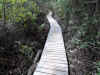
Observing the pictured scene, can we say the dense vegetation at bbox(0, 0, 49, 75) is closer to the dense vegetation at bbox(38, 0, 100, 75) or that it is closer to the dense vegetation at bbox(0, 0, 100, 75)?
the dense vegetation at bbox(0, 0, 100, 75)

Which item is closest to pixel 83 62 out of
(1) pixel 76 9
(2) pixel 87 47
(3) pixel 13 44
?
(2) pixel 87 47

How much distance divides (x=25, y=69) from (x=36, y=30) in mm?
4503

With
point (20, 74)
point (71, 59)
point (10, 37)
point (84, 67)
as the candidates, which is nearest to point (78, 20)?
point (71, 59)

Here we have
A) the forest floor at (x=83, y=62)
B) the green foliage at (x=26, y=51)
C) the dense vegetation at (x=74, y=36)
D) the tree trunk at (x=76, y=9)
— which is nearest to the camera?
the forest floor at (x=83, y=62)

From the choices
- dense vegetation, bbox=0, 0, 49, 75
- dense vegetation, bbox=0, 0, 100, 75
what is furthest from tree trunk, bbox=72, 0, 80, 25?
dense vegetation, bbox=0, 0, 49, 75

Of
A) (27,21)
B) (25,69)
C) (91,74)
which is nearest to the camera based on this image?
(91,74)

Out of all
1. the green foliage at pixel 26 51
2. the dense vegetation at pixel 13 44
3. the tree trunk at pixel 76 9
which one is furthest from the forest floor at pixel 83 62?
the green foliage at pixel 26 51

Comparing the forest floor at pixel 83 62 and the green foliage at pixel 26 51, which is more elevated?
the forest floor at pixel 83 62

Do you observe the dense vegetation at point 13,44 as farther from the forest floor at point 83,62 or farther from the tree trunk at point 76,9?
the tree trunk at point 76,9

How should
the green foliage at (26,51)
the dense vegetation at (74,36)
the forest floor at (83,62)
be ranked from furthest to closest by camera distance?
the green foliage at (26,51) → the dense vegetation at (74,36) → the forest floor at (83,62)

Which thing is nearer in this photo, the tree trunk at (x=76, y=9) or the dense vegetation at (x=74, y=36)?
the dense vegetation at (x=74, y=36)

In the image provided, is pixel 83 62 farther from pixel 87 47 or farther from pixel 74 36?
pixel 74 36

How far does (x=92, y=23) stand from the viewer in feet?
15.6

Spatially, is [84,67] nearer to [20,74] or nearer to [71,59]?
[71,59]
